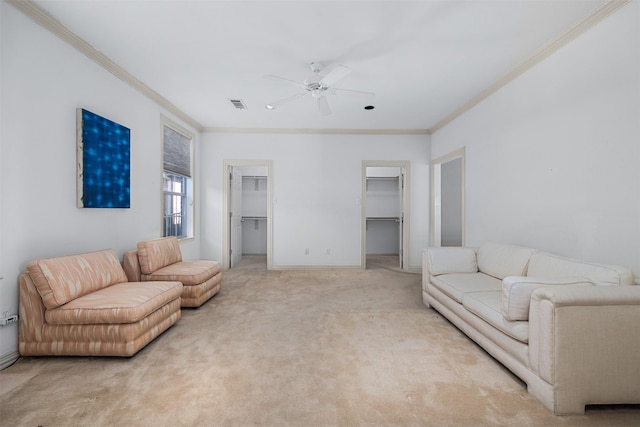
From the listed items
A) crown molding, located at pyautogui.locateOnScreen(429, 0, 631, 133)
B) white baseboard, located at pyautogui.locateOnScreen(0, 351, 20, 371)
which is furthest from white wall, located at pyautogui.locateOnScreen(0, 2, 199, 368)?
crown molding, located at pyautogui.locateOnScreen(429, 0, 631, 133)

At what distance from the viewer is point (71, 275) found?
2.25 meters

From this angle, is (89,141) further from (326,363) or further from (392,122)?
(392,122)

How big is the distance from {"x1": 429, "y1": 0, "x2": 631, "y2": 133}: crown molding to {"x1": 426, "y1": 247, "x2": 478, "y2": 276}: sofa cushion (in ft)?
7.01

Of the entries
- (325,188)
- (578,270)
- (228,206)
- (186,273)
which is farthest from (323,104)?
(228,206)

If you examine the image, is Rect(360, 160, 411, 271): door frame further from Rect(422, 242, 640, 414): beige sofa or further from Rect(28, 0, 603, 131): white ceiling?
Rect(422, 242, 640, 414): beige sofa

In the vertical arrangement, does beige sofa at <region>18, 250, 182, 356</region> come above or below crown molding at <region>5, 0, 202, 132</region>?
Answer: below

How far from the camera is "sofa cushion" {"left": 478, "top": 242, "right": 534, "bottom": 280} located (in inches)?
104

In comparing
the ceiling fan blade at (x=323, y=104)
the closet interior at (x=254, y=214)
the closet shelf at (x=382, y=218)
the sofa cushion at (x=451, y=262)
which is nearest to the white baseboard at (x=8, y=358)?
the ceiling fan blade at (x=323, y=104)

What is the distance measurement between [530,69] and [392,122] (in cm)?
234

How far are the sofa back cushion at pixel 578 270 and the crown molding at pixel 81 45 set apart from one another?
4707 millimetres

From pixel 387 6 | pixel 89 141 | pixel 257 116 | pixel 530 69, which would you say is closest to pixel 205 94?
pixel 257 116

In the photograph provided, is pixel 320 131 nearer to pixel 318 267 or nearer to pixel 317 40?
pixel 318 267

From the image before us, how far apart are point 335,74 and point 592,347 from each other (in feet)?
9.46

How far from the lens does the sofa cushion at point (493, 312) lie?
5.90 ft
